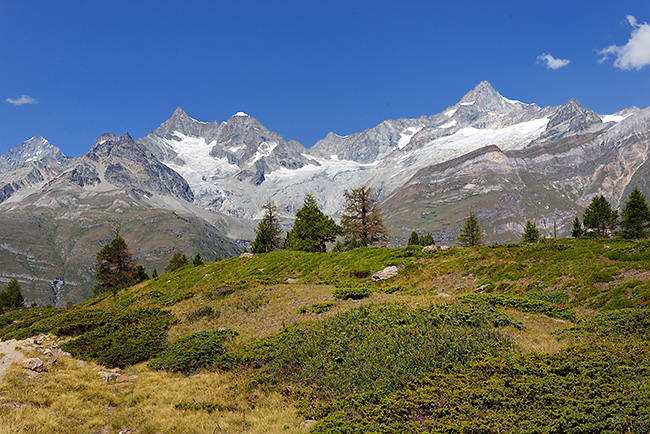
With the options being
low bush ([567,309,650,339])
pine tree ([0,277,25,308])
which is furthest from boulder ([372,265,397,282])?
pine tree ([0,277,25,308])

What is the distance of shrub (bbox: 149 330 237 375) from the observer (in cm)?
1844

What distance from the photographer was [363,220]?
225 ft

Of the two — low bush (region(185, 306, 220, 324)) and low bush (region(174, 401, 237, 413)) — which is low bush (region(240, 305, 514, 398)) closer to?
low bush (region(174, 401, 237, 413))

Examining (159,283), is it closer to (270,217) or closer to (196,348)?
(270,217)

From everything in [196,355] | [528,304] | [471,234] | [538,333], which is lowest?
[196,355]

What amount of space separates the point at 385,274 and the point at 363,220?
30.7m

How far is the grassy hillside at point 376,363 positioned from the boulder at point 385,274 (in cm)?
864

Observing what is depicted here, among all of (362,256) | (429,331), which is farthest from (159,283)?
(429,331)

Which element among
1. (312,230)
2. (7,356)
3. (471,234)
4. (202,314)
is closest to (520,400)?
(202,314)

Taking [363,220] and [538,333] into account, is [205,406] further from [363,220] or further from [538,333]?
[363,220]

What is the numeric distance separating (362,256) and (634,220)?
7619 centimetres

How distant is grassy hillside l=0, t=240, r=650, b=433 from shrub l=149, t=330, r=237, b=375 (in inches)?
3.1

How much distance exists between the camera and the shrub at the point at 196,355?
18.4m

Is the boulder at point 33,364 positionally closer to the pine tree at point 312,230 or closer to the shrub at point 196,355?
the shrub at point 196,355
